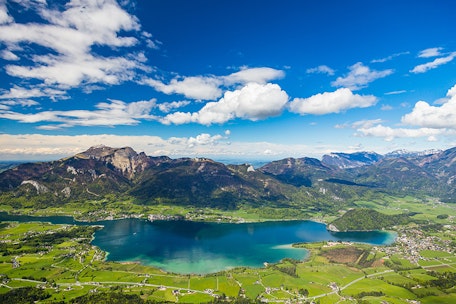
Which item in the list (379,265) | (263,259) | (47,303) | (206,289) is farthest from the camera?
(263,259)

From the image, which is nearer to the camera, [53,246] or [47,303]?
[47,303]

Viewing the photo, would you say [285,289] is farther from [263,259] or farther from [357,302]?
[263,259]

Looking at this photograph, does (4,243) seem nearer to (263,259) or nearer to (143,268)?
(143,268)

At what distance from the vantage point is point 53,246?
7475 inches

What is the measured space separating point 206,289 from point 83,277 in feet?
198

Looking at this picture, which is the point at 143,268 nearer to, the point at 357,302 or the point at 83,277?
the point at 83,277

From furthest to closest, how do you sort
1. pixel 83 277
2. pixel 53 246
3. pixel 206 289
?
pixel 53 246 < pixel 83 277 < pixel 206 289

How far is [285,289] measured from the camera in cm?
12925

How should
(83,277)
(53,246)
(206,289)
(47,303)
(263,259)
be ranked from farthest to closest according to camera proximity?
(53,246)
(263,259)
(83,277)
(206,289)
(47,303)

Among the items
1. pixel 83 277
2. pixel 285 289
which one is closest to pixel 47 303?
pixel 83 277

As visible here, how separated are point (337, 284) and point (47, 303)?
12172 cm

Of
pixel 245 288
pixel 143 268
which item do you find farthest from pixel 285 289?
pixel 143 268

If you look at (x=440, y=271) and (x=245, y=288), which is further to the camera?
(x=440, y=271)

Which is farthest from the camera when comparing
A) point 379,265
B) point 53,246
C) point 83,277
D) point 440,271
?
point 53,246
